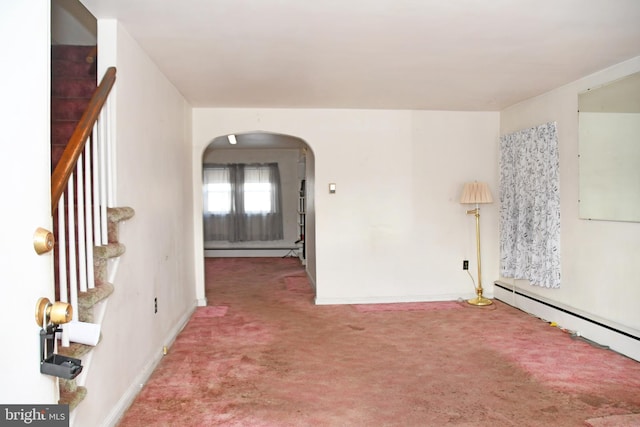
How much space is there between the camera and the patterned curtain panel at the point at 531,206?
14.3ft

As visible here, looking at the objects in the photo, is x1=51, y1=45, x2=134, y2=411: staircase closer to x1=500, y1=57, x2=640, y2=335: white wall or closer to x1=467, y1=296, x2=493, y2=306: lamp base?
x1=500, y1=57, x2=640, y2=335: white wall

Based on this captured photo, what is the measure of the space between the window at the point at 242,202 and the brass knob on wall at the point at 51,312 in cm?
911

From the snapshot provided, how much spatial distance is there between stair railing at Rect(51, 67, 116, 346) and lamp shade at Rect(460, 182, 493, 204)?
13.0ft

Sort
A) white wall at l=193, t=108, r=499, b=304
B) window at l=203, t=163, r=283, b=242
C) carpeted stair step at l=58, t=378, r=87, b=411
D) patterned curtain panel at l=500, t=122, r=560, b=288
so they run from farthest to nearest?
1. window at l=203, t=163, r=283, b=242
2. white wall at l=193, t=108, r=499, b=304
3. patterned curtain panel at l=500, t=122, r=560, b=288
4. carpeted stair step at l=58, t=378, r=87, b=411

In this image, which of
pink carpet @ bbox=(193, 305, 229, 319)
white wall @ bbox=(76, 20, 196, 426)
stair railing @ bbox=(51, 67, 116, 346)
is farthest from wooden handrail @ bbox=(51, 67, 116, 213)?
pink carpet @ bbox=(193, 305, 229, 319)

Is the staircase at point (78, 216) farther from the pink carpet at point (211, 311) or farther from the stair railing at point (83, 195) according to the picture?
the pink carpet at point (211, 311)

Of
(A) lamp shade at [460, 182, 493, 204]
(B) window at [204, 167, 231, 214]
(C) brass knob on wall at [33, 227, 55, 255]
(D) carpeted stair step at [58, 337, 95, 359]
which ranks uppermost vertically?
(B) window at [204, 167, 231, 214]

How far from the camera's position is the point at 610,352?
3.57 metres

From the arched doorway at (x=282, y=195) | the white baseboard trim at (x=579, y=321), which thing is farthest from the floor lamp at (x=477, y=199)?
the arched doorway at (x=282, y=195)

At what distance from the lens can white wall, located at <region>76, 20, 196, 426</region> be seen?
2.45 m

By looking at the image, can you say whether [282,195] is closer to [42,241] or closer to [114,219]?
[114,219]

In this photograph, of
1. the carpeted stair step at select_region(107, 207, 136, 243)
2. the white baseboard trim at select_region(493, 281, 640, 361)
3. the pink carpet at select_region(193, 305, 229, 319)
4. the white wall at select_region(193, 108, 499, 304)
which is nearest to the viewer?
the carpeted stair step at select_region(107, 207, 136, 243)

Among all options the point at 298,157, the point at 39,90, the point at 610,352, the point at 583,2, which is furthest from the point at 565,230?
the point at 298,157

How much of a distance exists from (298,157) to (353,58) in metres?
6.78
